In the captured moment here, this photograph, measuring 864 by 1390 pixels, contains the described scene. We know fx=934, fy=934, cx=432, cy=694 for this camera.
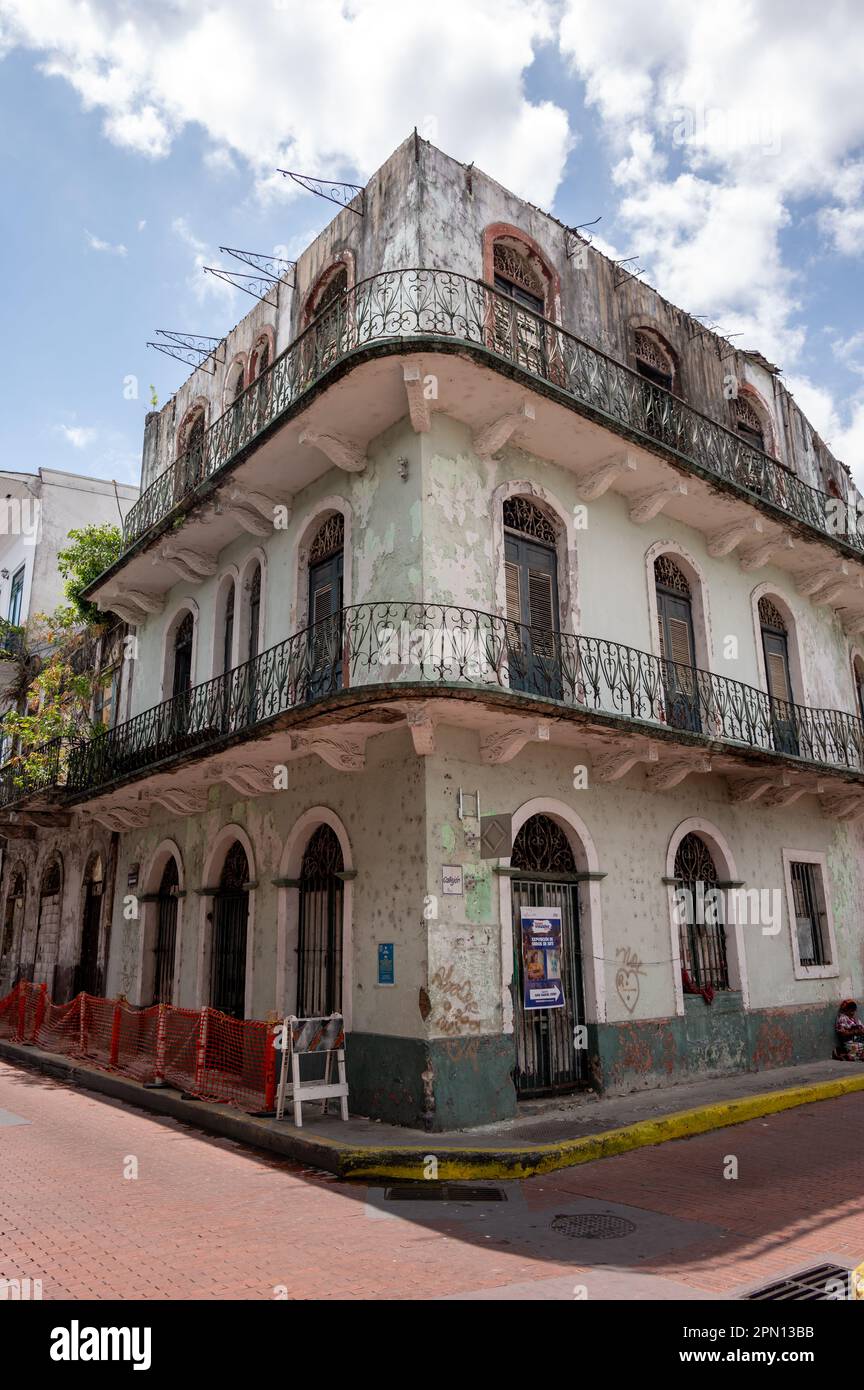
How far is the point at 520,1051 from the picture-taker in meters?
10.5

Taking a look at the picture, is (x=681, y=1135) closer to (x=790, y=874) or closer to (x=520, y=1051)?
(x=520, y=1051)

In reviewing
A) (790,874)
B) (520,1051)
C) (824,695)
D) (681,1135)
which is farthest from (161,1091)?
(824,695)

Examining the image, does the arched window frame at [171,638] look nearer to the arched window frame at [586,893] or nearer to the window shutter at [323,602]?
the window shutter at [323,602]

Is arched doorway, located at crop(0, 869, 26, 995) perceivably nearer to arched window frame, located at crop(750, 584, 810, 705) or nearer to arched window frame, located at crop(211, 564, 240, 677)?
arched window frame, located at crop(211, 564, 240, 677)

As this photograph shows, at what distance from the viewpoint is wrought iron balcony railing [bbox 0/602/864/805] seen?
33.2ft

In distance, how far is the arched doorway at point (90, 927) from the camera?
18.1m

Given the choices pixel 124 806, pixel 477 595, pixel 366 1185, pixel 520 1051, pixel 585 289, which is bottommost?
pixel 366 1185

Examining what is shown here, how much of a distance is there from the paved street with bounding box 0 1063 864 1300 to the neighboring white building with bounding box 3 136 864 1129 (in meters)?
2.03

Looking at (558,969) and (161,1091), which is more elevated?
(558,969)

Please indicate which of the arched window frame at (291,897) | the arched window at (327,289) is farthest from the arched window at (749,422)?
the arched window frame at (291,897)

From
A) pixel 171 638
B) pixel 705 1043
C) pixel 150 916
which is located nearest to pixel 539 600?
pixel 705 1043

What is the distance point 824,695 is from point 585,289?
795cm

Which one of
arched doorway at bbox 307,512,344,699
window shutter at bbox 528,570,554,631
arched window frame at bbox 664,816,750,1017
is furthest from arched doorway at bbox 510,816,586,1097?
arched doorway at bbox 307,512,344,699
